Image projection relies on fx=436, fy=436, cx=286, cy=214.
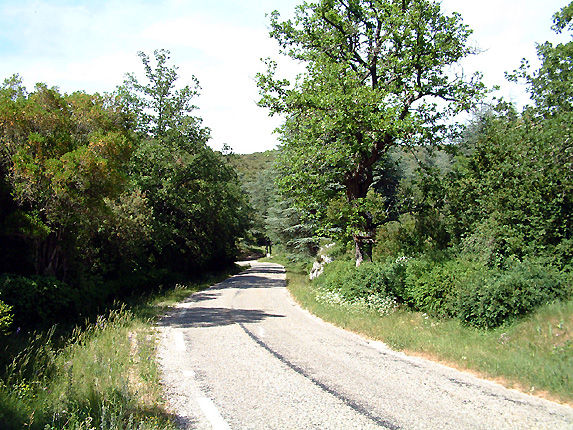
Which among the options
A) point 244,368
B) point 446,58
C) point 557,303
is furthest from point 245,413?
point 446,58

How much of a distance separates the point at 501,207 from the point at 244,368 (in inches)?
355

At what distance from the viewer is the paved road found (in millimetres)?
5094

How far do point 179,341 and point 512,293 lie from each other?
24.9 feet

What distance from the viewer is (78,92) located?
51.2 feet

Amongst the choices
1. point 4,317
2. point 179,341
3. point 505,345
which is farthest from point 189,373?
point 505,345

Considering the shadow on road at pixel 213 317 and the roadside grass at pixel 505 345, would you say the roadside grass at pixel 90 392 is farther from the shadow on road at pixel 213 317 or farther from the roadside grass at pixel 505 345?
the roadside grass at pixel 505 345

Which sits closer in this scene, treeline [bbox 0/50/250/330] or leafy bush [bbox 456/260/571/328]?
leafy bush [bbox 456/260/571/328]

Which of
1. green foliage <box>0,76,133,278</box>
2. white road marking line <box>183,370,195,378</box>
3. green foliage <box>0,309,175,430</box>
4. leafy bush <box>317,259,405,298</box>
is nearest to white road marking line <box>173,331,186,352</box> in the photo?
green foliage <box>0,309,175,430</box>

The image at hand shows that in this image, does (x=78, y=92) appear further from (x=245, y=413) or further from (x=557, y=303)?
(x=557, y=303)

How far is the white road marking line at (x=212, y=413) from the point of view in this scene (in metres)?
4.92

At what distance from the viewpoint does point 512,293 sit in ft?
31.8

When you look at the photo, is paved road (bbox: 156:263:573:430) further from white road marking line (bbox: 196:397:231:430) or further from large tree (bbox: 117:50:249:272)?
large tree (bbox: 117:50:249:272)

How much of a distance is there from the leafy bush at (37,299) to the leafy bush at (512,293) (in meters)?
10.9

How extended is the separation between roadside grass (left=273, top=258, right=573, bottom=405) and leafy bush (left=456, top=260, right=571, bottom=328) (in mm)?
292
